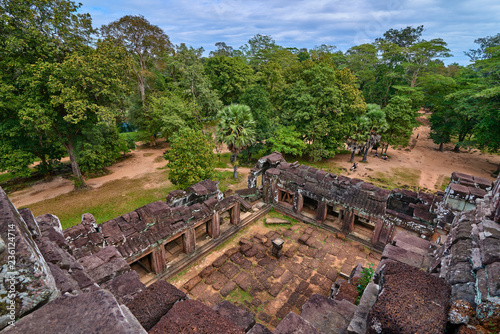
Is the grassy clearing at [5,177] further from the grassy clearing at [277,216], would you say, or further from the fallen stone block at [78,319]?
the fallen stone block at [78,319]

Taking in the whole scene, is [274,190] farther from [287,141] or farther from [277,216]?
[287,141]

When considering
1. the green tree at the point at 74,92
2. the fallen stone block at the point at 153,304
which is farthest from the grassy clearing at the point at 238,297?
the green tree at the point at 74,92

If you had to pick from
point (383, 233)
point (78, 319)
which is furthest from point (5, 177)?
point (383, 233)

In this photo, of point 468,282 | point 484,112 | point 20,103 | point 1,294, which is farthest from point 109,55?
point 484,112

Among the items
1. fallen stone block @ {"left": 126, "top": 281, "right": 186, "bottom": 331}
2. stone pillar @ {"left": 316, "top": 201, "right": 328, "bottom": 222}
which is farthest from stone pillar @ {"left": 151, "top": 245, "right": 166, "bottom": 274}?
stone pillar @ {"left": 316, "top": 201, "right": 328, "bottom": 222}

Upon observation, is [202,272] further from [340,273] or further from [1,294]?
[1,294]

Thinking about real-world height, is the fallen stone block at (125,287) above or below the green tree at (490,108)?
below

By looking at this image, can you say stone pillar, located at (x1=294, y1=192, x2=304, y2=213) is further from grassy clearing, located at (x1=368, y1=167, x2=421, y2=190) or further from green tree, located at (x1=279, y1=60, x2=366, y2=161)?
green tree, located at (x1=279, y1=60, x2=366, y2=161)
